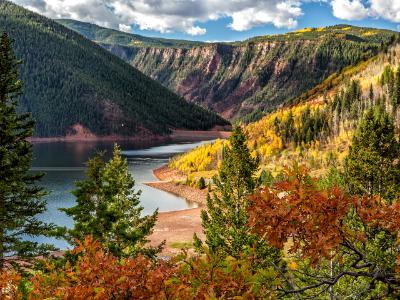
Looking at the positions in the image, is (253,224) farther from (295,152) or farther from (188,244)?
(295,152)

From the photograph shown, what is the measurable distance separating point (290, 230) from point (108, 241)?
22425 mm

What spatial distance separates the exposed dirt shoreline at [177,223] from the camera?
6209 cm

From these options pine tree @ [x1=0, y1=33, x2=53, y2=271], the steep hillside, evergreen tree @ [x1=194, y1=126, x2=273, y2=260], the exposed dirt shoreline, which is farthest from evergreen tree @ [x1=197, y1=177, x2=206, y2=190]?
pine tree @ [x1=0, y1=33, x2=53, y2=271]

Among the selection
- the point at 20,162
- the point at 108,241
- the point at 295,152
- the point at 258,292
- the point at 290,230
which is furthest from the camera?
the point at 295,152

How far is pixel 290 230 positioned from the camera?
21.4 ft

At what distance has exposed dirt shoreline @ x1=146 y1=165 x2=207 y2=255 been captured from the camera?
62094 mm

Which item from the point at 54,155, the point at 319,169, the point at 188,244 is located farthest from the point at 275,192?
the point at 54,155

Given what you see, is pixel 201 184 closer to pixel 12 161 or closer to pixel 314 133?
pixel 314 133

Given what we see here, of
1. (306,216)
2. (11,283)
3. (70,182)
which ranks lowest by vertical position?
(70,182)

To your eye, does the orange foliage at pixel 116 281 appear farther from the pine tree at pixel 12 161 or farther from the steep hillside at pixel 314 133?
the steep hillside at pixel 314 133

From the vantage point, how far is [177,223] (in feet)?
234

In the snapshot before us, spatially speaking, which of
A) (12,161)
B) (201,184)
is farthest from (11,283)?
(201,184)

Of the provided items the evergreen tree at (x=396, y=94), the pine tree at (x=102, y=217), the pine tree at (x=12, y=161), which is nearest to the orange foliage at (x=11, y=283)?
the pine tree at (x=12, y=161)

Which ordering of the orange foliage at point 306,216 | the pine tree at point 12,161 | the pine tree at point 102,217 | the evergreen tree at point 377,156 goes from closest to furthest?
the orange foliage at point 306,216 → the pine tree at point 12,161 → the pine tree at point 102,217 → the evergreen tree at point 377,156
